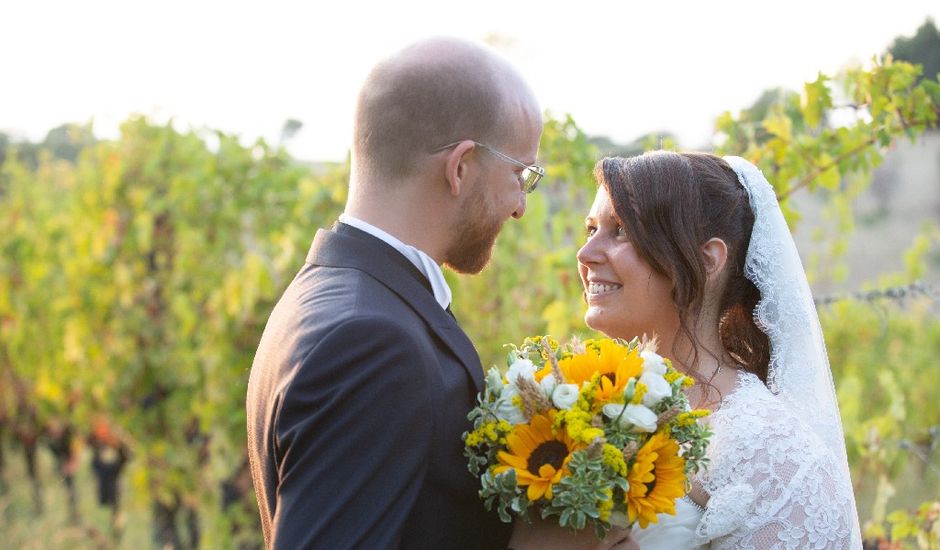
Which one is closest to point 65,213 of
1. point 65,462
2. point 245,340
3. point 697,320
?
point 65,462

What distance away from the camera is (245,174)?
6535 mm

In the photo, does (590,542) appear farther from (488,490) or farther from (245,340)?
(245,340)

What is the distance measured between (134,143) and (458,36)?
18.1 ft

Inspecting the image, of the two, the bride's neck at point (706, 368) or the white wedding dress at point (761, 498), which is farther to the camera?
the bride's neck at point (706, 368)

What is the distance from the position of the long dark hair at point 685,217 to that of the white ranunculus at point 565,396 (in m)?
0.89

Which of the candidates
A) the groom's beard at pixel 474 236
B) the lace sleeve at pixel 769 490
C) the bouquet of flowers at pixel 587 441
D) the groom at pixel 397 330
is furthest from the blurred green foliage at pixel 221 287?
the bouquet of flowers at pixel 587 441

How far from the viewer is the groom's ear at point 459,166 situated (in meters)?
2.54

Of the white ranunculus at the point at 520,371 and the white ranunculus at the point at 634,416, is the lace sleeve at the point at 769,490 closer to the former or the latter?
the white ranunculus at the point at 634,416

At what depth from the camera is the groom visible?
2096 mm

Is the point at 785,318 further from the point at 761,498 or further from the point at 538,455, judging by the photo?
the point at 538,455

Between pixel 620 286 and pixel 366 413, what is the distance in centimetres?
127

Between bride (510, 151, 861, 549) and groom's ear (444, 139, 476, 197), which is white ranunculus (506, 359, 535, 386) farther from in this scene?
bride (510, 151, 861, 549)

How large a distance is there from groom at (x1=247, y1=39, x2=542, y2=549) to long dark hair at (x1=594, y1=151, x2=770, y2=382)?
0.48 metres

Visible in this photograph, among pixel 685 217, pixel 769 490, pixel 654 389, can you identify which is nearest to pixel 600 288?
pixel 685 217
